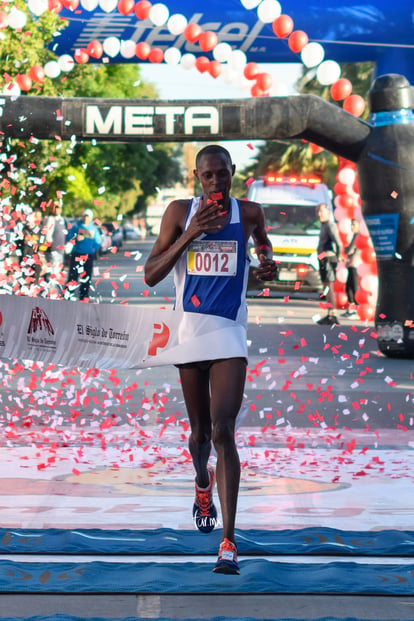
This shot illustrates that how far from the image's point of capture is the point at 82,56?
14.7 metres

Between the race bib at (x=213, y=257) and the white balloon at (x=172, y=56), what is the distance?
9.61 metres

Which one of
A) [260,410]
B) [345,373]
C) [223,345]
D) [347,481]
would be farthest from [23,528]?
[345,373]

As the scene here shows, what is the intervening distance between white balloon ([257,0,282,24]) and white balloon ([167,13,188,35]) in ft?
3.00

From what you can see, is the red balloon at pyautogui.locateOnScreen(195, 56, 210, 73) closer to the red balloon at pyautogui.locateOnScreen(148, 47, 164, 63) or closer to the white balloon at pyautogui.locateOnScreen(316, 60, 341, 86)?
the red balloon at pyautogui.locateOnScreen(148, 47, 164, 63)

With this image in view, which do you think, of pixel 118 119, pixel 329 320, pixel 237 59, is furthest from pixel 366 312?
pixel 118 119

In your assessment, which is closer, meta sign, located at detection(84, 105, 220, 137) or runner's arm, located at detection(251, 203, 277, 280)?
runner's arm, located at detection(251, 203, 277, 280)

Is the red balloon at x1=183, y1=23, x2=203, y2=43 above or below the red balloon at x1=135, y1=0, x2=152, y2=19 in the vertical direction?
below

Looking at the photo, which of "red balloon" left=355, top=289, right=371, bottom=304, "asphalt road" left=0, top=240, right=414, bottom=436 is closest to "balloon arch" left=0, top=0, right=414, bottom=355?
"asphalt road" left=0, top=240, right=414, bottom=436

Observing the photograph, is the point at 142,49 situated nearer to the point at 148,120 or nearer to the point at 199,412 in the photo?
the point at 148,120

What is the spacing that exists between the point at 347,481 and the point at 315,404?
329cm

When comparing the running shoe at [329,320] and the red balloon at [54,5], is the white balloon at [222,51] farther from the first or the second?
the running shoe at [329,320]

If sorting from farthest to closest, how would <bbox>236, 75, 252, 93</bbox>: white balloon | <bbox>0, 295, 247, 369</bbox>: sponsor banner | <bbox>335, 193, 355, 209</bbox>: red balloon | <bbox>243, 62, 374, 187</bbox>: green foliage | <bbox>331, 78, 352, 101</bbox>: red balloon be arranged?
1. <bbox>243, 62, 374, 187</bbox>: green foliage
2. <bbox>335, 193, 355, 209</bbox>: red balloon
3. <bbox>331, 78, 352, 101</bbox>: red balloon
4. <bbox>236, 75, 252, 93</bbox>: white balloon
5. <bbox>0, 295, 247, 369</bbox>: sponsor banner

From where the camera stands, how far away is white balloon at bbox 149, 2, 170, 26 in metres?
13.8

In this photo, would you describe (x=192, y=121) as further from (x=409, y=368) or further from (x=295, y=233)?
(x=295, y=233)
